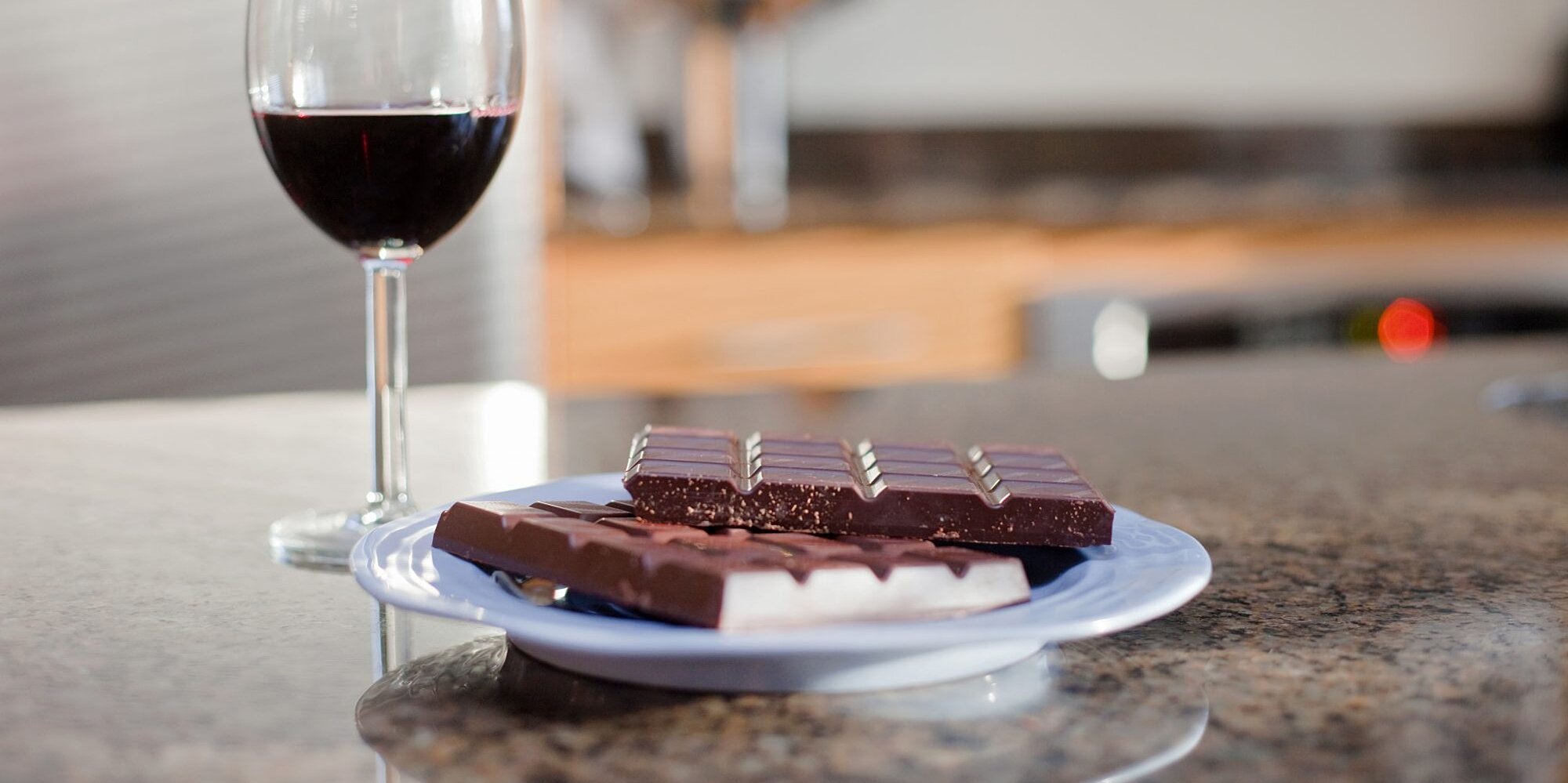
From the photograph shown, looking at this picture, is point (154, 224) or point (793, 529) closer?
point (793, 529)

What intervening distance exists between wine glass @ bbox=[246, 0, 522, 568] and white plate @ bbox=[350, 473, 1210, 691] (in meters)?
0.15

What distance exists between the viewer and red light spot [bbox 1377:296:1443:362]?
8.48ft

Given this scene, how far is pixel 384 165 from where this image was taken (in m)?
0.59

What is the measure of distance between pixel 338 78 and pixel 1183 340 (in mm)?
2101

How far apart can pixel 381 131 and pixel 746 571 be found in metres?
0.30

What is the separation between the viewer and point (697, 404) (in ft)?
3.29

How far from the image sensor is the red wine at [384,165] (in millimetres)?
580

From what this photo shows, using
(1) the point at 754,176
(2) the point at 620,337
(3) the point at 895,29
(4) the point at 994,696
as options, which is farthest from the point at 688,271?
(4) the point at 994,696

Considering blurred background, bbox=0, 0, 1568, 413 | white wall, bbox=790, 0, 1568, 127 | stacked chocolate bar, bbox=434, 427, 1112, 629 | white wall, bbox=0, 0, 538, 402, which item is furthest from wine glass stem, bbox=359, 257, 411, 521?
white wall, bbox=790, 0, 1568, 127

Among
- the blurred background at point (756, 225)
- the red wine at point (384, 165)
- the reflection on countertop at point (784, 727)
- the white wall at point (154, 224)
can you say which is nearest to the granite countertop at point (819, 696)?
the reflection on countertop at point (784, 727)

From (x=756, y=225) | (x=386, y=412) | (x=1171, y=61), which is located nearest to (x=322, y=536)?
(x=386, y=412)

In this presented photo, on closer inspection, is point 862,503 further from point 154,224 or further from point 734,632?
point 154,224

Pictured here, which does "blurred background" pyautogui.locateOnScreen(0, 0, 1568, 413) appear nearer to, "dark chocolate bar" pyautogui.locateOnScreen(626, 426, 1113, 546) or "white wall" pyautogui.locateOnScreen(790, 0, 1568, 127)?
"white wall" pyautogui.locateOnScreen(790, 0, 1568, 127)

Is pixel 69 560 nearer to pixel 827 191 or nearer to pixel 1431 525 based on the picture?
pixel 1431 525
